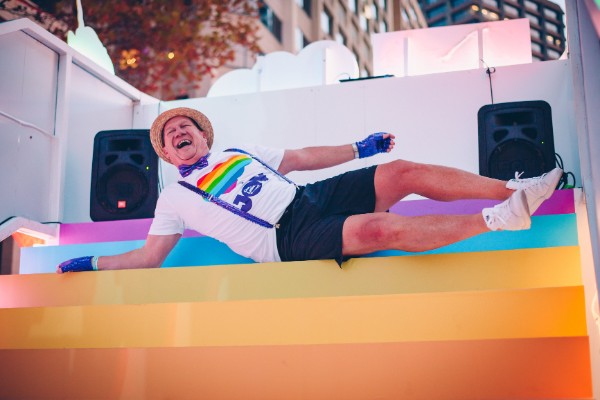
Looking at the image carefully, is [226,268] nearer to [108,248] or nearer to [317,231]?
[317,231]

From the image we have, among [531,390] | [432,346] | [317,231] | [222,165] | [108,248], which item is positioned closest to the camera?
[531,390]

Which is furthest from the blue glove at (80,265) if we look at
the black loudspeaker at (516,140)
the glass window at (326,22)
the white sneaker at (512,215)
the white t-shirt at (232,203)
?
the glass window at (326,22)

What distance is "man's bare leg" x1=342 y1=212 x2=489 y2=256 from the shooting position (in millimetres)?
2152

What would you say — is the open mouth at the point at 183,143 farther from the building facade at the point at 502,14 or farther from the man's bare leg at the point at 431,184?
the building facade at the point at 502,14

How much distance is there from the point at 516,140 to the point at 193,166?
165 centimetres

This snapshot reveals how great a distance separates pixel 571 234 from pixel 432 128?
2.09 metres

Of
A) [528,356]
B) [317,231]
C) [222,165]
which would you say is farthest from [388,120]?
[528,356]

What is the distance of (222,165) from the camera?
114 inches

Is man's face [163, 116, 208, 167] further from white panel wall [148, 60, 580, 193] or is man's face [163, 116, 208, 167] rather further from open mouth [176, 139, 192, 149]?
white panel wall [148, 60, 580, 193]

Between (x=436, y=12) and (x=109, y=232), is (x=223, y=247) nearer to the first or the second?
(x=109, y=232)

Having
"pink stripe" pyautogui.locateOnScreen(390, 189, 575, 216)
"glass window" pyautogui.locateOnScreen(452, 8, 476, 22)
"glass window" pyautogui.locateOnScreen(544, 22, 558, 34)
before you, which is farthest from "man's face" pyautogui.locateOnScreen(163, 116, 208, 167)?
"glass window" pyautogui.locateOnScreen(452, 8, 476, 22)

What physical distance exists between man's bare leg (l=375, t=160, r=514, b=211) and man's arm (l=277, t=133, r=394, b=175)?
1.00ft

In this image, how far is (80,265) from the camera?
8.77 feet

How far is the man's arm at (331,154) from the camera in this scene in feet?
9.59
